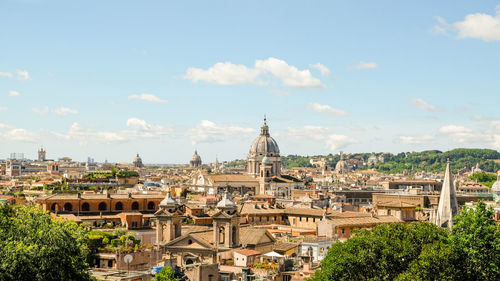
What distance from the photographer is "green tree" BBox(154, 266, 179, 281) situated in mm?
32625

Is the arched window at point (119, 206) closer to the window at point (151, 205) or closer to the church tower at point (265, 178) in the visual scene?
the window at point (151, 205)

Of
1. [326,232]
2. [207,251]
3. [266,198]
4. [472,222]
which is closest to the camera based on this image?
[472,222]

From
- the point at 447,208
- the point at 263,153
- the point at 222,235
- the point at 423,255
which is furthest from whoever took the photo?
the point at 263,153

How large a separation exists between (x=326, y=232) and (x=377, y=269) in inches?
917

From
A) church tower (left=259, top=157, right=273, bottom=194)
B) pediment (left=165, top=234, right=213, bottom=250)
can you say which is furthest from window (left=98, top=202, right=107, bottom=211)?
church tower (left=259, top=157, right=273, bottom=194)

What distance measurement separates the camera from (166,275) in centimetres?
3288

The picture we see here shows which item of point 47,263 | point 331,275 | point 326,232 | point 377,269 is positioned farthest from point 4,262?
point 326,232

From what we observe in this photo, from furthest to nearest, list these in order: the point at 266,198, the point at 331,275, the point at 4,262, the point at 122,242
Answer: the point at 266,198 → the point at 122,242 → the point at 331,275 → the point at 4,262

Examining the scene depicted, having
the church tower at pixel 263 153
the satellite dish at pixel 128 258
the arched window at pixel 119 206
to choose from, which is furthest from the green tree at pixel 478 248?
the church tower at pixel 263 153

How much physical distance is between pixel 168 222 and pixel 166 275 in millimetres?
12497

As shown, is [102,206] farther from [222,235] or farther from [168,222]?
[222,235]

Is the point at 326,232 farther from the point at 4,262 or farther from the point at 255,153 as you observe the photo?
the point at 255,153

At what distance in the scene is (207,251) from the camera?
42.7 m

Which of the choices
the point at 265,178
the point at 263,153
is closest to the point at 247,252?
the point at 265,178
